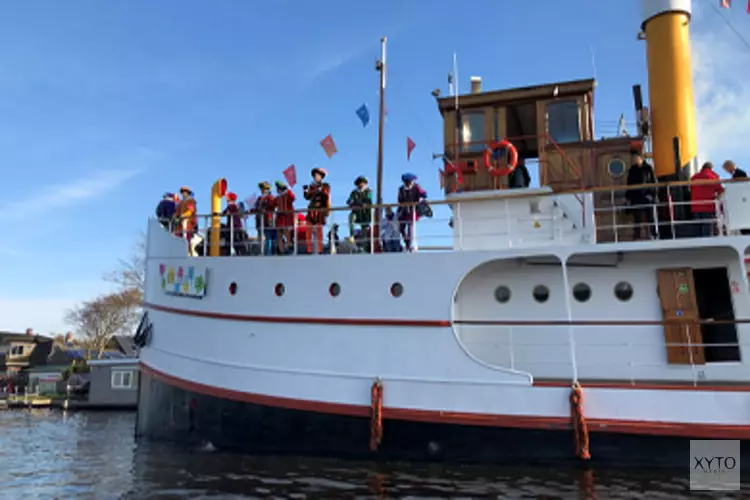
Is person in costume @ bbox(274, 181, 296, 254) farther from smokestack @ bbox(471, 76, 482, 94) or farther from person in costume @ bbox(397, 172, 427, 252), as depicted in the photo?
smokestack @ bbox(471, 76, 482, 94)

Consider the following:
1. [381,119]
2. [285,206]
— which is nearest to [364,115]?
[381,119]

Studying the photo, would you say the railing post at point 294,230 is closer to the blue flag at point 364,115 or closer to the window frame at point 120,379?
the blue flag at point 364,115

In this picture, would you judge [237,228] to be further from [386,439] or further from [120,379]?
[120,379]

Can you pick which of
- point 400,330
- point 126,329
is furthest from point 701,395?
point 126,329

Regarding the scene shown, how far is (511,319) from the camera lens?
314 inches

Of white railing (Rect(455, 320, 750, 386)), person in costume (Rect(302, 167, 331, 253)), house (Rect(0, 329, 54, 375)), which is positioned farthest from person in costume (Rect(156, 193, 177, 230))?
house (Rect(0, 329, 54, 375))

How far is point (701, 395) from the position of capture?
6.46 meters

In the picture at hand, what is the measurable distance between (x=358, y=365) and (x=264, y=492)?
204 cm

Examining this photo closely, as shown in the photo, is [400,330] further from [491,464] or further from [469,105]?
[469,105]

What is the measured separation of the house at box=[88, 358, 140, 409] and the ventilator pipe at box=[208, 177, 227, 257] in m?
18.4

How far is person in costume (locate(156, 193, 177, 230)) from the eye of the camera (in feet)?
34.5

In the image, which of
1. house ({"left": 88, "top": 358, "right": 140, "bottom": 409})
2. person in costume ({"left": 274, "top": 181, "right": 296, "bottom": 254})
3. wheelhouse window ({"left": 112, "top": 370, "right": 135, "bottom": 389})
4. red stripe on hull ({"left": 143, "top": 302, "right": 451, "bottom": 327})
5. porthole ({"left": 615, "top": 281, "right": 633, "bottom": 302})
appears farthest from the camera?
wheelhouse window ({"left": 112, "top": 370, "right": 135, "bottom": 389})

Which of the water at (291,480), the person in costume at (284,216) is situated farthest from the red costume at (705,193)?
the person in costume at (284,216)

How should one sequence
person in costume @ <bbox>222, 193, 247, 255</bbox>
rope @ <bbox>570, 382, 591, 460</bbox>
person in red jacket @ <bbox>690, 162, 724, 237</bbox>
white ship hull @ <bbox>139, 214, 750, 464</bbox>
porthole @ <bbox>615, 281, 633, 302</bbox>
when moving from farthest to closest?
person in costume @ <bbox>222, 193, 247, 255</bbox> < porthole @ <bbox>615, 281, 633, 302</bbox> < person in red jacket @ <bbox>690, 162, 724, 237</bbox> < white ship hull @ <bbox>139, 214, 750, 464</bbox> < rope @ <bbox>570, 382, 591, 460</bbox>
